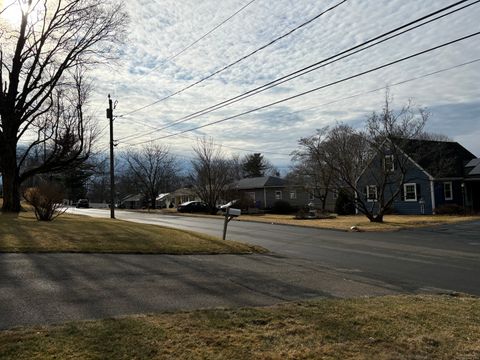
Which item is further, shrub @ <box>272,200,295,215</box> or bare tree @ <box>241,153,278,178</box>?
bare tree @ <box>241,153,278,178</box>

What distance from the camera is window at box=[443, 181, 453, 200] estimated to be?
139 feet

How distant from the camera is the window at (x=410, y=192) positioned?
4356 centimetres

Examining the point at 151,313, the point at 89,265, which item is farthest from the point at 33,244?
the point at 151,313

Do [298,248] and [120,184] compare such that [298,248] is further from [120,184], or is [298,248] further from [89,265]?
[120,184]

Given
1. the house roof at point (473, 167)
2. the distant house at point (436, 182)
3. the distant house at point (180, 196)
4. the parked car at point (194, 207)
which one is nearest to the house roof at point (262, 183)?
the parked car at point (194, 207)

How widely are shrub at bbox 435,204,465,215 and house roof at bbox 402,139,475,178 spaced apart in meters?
2.70

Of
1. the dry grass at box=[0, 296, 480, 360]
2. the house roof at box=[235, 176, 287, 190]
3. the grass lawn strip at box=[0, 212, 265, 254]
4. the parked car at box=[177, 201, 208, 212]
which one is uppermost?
the house roof at box=[235, 176, 287, 190]

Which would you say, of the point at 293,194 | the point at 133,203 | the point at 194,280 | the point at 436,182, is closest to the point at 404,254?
the point at 194,280

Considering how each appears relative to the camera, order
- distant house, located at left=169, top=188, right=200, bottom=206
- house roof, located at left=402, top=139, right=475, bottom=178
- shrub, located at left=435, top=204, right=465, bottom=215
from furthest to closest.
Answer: distant house, located at left=169, top=188, right=200, bottom=206
shrub, located at left=435, top=204, right=465, bottom=215
house roof, located at left=402, top=139, right=475, bottom=178

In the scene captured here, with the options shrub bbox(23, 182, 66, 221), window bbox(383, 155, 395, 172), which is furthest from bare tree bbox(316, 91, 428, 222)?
shrub bbox(23, 182, 66, 221)

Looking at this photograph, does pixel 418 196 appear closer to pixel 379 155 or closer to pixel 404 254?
pixel 379 155

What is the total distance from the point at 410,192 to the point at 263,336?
1634 inches

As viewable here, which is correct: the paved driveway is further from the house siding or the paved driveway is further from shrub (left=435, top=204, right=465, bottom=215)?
the house siding

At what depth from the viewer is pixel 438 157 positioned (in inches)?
1719
